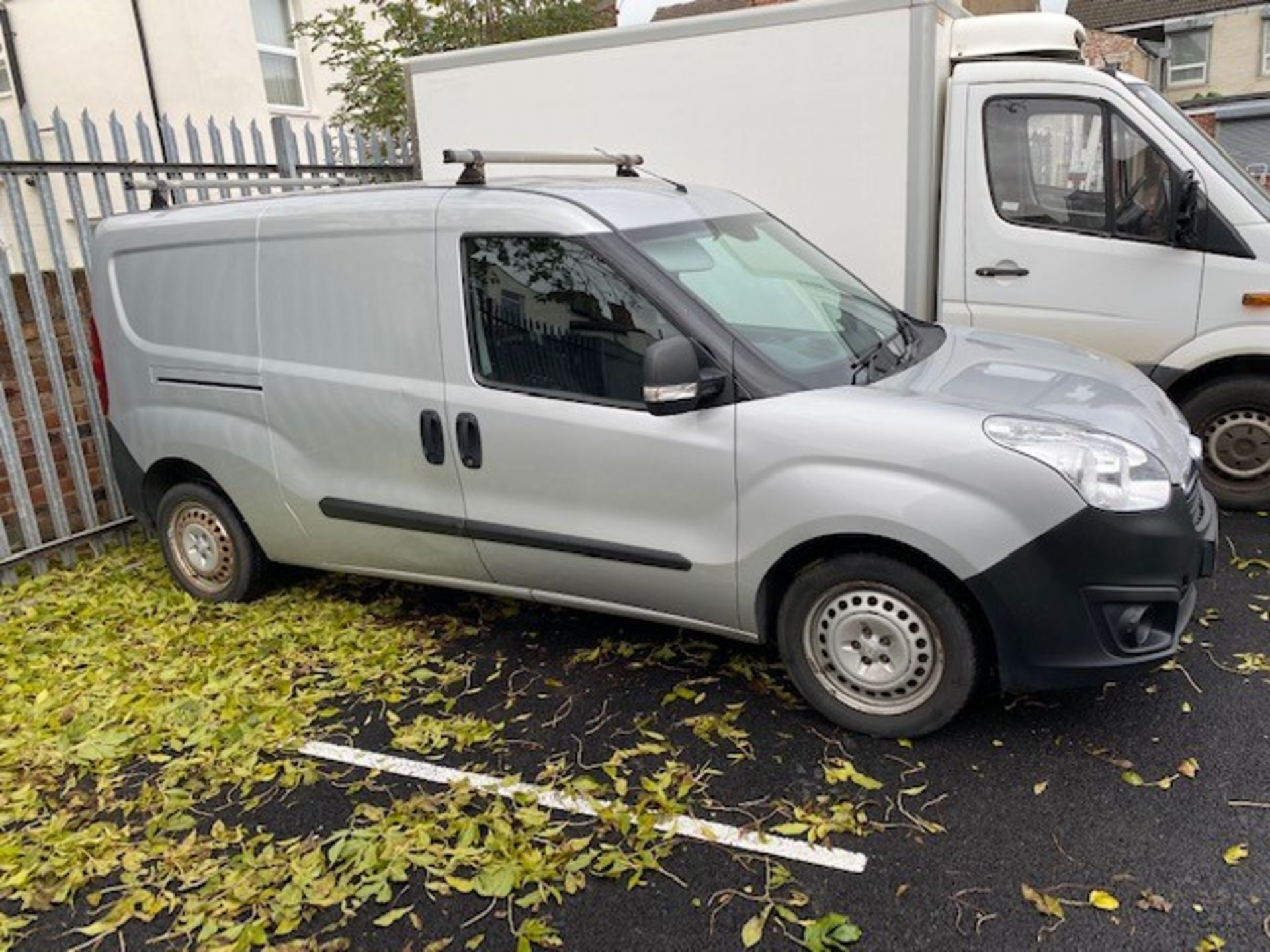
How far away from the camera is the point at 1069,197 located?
218 inches

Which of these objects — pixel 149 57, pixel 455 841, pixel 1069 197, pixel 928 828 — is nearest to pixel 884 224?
pixel 1069 197

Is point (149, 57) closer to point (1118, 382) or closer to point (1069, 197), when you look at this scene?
point (1069, 197)

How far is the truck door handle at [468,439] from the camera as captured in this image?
405 centimetres

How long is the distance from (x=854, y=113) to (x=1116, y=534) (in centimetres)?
332

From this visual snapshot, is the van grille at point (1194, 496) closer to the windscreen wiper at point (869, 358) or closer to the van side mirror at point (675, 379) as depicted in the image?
the windscreen wiper at point (869, 358)

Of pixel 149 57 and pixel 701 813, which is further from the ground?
pixel 149 57

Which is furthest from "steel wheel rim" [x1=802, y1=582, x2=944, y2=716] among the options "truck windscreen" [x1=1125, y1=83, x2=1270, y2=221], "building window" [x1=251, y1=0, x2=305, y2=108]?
"building window" [x1=251, y1=0, x2=305, y2=108]

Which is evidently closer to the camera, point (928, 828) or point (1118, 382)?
point (928, 828)

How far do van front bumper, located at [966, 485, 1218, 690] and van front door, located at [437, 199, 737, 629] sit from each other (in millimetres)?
966

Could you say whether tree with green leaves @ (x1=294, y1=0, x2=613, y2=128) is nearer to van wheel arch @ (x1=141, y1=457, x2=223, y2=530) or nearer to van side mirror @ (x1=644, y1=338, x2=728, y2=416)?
van wheel arch @ (x1=141, y1=457, x2=223, y2=530)

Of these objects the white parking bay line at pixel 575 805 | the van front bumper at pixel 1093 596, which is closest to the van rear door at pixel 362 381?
the white parking bay line at pixel 575 805

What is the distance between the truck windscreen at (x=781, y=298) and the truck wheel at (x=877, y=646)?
2.39 ft

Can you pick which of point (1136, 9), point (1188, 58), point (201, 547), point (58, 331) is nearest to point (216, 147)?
point (58, 331)

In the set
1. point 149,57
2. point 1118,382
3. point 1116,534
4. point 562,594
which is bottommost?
point 562,594
